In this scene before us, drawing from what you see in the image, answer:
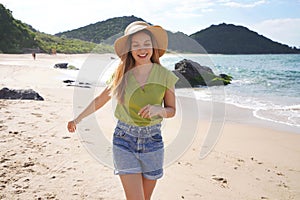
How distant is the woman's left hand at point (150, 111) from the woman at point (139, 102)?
20mm

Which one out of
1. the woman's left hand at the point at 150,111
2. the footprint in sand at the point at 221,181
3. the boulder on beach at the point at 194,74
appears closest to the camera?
the woman's left hand at the point at 150,111

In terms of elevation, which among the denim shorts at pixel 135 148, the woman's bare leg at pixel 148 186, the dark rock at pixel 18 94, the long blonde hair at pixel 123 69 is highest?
the long blonde hair at pixel 123 69

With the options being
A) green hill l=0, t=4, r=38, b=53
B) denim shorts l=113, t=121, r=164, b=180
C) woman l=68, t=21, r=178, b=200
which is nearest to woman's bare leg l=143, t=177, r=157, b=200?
woman l=68, t=21, r=178, b=200

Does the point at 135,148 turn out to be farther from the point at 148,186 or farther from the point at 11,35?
the point at 11,35

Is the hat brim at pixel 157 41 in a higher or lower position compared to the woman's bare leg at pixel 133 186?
higher

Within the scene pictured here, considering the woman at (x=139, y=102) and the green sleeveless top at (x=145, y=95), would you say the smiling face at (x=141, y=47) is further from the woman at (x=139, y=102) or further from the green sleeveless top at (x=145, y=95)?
the green sleeveless top at (x=145, y=95)

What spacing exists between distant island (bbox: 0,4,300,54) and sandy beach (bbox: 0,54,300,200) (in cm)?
3215

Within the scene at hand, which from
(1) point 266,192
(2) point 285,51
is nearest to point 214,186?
(1) point 266,192

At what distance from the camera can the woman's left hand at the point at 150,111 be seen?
2.32m

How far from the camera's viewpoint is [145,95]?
2459 millimetres

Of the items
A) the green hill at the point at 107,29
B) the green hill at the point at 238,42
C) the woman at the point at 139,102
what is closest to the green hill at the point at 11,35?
the green hill at the point at 107,29

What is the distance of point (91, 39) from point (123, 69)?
3346 inches

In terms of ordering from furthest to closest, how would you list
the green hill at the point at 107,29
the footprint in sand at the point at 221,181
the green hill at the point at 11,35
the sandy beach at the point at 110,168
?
1. the green hill at the point at 11,35
2. the green hill at the point at 107,29
3. the footprint in sand at the point at 221,181
4. the sandy beach at the point at 110,168

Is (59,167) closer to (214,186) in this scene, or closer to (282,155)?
(214,186)
